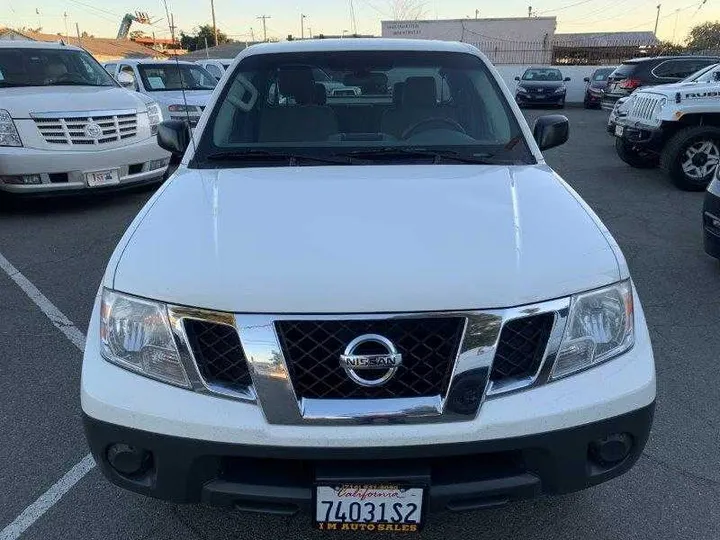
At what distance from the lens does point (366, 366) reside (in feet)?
5.98

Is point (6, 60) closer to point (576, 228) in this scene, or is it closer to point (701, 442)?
point (576, 228)

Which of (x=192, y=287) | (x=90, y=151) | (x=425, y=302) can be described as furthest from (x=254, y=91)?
(x=90, y=151)

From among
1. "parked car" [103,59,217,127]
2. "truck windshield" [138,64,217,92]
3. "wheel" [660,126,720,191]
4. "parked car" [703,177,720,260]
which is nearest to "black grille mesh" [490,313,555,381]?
"parked car" [703,177,720,260]

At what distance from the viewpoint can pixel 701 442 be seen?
292 centimetres

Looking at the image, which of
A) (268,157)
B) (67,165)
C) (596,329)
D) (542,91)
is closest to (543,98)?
(542,91)

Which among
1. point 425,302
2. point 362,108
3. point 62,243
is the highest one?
point 362,108

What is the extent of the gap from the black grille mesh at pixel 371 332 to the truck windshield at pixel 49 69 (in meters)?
7.14

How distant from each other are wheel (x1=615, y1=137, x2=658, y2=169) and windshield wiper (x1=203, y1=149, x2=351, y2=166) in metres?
8.23

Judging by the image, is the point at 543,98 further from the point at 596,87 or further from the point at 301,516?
the point at 301,516

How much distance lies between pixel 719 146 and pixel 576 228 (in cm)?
749

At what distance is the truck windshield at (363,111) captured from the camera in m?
3.05

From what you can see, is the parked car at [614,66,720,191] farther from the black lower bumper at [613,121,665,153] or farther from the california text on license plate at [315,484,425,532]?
→ the california text on license plate at [315,484,425,532]

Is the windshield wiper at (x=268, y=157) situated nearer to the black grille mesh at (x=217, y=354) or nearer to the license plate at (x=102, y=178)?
the black grille mesh at (x=217, y=354)

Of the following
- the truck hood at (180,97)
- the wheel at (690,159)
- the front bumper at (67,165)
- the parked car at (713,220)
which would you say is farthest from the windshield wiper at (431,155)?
the truck hood at (180,97)
